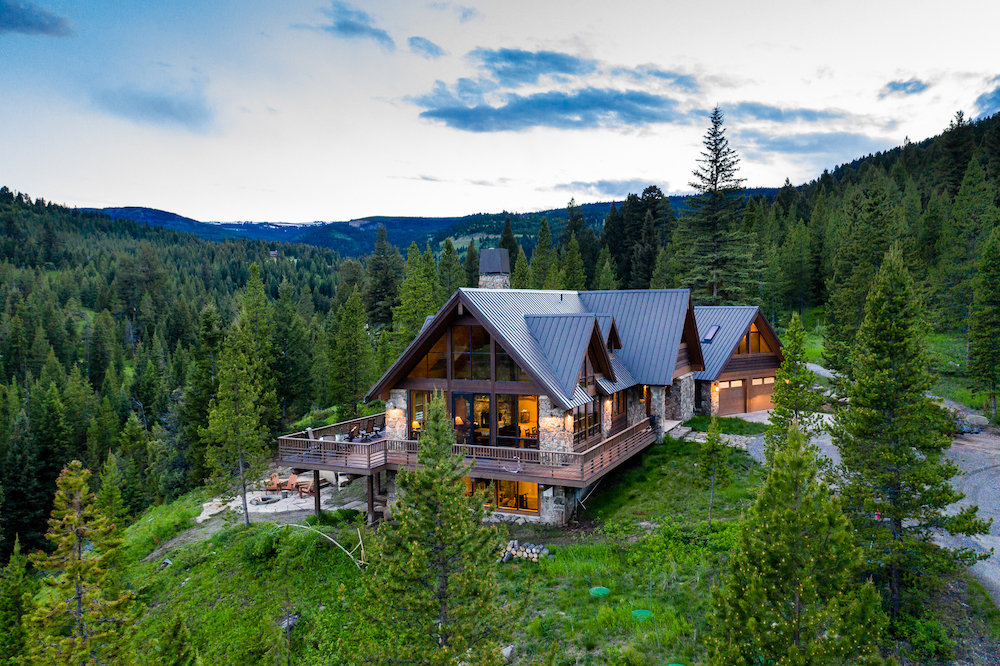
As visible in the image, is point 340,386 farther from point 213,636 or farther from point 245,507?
point 213,636

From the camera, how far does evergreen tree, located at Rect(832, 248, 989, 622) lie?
11.4 metres

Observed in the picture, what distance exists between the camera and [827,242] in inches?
2260

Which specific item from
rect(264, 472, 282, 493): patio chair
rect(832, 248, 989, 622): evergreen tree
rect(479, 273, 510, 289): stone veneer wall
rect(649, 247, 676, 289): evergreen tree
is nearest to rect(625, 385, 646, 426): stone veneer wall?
rect(479, 273, 510, 289): stone veneer wall

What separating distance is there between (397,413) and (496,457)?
15.8 ft

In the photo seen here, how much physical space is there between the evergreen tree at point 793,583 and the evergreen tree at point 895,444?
4308mm

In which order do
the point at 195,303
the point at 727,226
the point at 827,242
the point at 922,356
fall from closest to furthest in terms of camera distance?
the point at 922,356
the point at 727,226
the point at 827,242
the point at 195,303

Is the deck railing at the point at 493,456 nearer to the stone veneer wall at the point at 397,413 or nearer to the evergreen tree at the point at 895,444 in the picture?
the stone veneer wall at the point at 397,413

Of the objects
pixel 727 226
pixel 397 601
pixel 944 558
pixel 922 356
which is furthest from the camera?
pixel 727 226

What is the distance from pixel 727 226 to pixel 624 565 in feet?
108

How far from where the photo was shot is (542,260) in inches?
2862

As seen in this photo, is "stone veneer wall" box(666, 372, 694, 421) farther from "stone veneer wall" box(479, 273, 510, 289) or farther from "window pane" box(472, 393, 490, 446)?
"window pane" box(472, 393, 490, 446)

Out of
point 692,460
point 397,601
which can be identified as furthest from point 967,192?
point 397,601

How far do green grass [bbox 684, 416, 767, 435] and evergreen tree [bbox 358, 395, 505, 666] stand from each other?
754 inches

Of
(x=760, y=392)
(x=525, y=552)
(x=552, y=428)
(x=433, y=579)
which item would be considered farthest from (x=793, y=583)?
(x=760, y=392)
